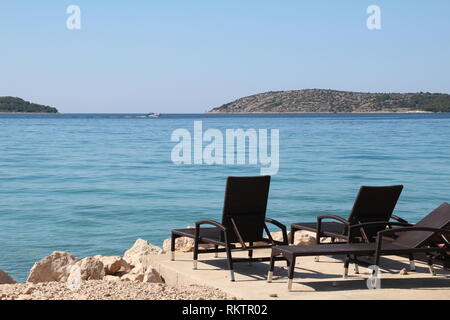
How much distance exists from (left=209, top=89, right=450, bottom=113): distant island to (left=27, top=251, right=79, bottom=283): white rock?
12755 centimetres

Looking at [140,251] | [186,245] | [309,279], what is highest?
[309,279]

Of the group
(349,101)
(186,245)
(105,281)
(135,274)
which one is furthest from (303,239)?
(349,101)

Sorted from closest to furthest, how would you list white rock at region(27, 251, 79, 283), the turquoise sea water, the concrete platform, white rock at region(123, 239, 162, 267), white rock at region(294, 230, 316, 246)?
1. the concrete platform
2. white rock at region(27, 251, 79, 283)
3. white rock at region(123, 239, 162, 267)
4. white rock at region(294, 230, 316, 246)
5. the turquoise sea water

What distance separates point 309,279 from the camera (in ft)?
21.8

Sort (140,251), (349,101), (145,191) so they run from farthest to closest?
1. (349,101)
2. (145,191)
3. (140,251)

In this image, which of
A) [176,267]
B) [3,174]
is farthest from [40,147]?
[176,267]

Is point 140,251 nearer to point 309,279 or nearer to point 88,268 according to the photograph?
point 88,268

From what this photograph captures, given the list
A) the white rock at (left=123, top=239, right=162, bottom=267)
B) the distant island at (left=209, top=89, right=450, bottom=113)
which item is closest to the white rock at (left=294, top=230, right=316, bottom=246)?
the white rock at (left=123, top=239, right=162, bottom=267)

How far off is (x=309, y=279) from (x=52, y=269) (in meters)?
3.23

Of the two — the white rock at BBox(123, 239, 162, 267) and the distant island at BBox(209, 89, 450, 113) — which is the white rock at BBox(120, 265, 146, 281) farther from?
the distant island at BBox(209, 89, 450, 113)

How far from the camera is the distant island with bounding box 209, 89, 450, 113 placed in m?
133
